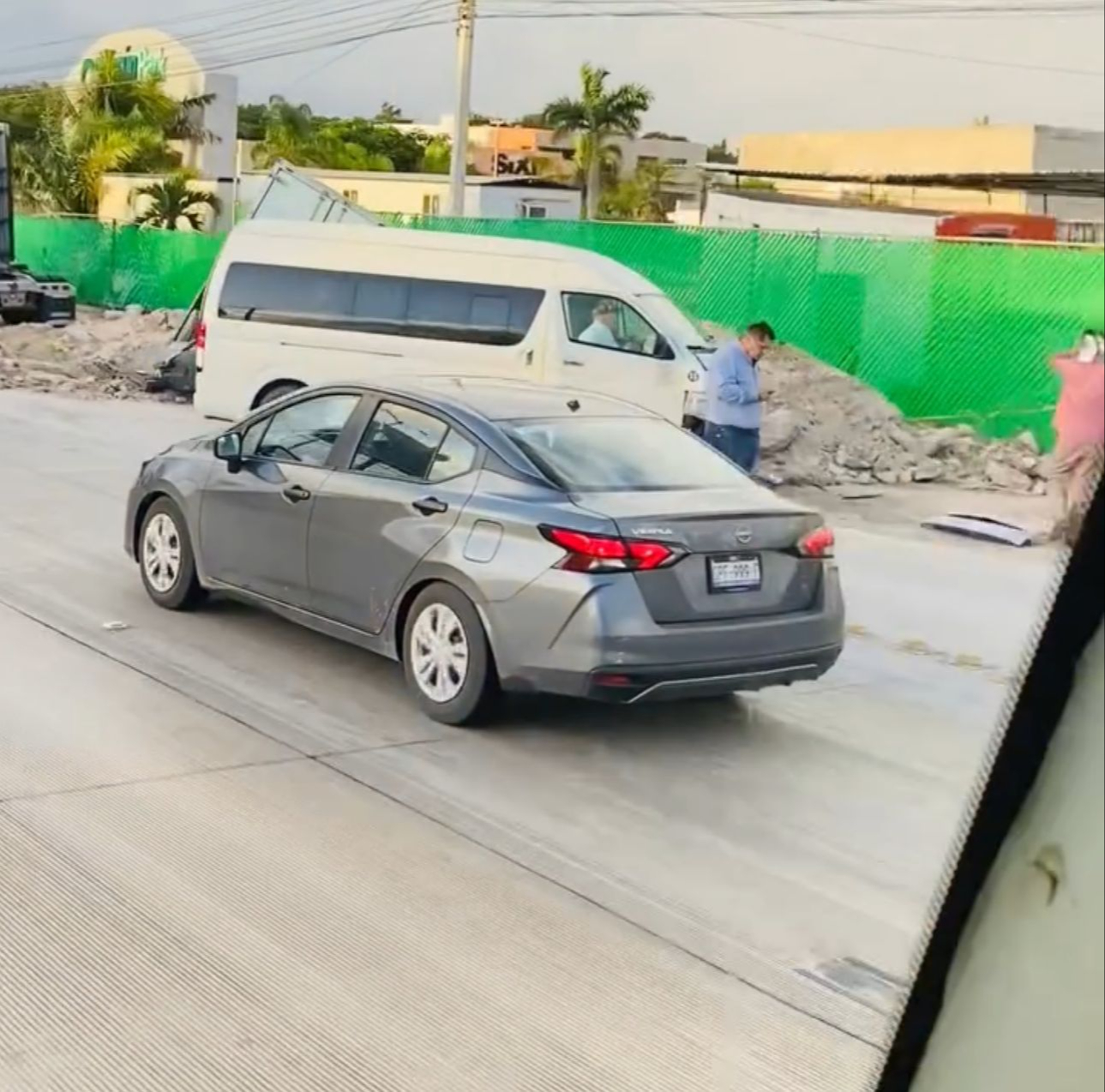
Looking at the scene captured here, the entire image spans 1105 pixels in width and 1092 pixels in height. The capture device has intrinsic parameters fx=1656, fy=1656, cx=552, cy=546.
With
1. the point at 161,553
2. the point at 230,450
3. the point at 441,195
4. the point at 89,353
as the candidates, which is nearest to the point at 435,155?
the point at 441,195

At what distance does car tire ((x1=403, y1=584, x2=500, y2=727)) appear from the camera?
662 centimetres

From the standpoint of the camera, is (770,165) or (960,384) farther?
(960,384)

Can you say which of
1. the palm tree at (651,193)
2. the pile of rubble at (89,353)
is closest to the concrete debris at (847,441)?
the pile of rubble at (89,353)

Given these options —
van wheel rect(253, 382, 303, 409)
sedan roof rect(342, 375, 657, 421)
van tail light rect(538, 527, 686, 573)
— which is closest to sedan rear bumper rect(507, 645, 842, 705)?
van tail light rect(538, 527, 686, 573)

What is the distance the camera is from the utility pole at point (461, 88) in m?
27.8

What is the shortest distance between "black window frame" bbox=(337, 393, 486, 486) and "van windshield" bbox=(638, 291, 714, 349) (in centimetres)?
888

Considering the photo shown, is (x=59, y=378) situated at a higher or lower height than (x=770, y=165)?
lower

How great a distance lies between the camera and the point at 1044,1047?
53.1 inches

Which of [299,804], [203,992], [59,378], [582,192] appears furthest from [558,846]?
[582,192]

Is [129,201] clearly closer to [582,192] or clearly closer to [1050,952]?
[582,192]

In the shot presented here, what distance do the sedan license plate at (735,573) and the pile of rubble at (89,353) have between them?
1697cm

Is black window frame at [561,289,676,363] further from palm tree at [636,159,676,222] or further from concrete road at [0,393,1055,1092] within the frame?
palm tree at [636,159,676,222]

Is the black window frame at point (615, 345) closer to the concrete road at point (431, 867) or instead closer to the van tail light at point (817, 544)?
the concrete road at point (431, 867)

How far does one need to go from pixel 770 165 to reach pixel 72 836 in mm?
3094
